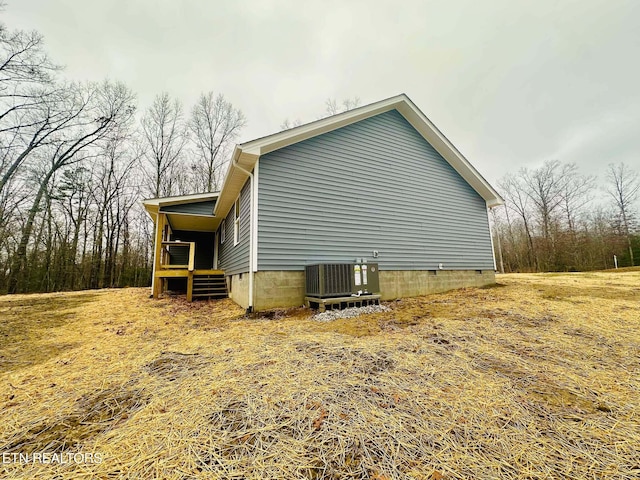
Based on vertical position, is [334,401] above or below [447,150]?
below

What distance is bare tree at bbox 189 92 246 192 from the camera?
20.5 m

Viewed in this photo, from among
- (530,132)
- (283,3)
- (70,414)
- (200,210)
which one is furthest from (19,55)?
(530,132)

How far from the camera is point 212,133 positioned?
20641 mm

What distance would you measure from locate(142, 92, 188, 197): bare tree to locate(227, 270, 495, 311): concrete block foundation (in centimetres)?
1544

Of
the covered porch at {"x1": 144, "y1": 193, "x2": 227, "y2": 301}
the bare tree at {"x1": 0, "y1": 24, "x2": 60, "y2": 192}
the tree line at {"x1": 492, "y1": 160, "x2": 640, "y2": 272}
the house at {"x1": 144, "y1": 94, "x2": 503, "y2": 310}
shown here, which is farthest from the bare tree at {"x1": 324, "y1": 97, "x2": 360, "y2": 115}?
the tree line at {"x1": 492, "y1": 160, "x2": 640, "y2": 272}

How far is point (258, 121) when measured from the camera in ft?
70.2

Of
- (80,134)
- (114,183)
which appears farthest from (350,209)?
(114,183)

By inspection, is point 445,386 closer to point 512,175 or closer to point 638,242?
point 638,242

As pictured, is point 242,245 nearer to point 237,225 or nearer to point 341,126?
point 237,225

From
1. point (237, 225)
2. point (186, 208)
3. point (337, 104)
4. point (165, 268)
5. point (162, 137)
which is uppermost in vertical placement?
point (337, 104)

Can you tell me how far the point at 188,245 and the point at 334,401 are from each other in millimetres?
10524

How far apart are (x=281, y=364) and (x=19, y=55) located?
19.5 m

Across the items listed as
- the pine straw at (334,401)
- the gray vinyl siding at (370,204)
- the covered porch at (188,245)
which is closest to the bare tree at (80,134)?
the covered porch at (188,245)

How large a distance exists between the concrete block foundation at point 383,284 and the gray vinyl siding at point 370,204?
0.77ft
